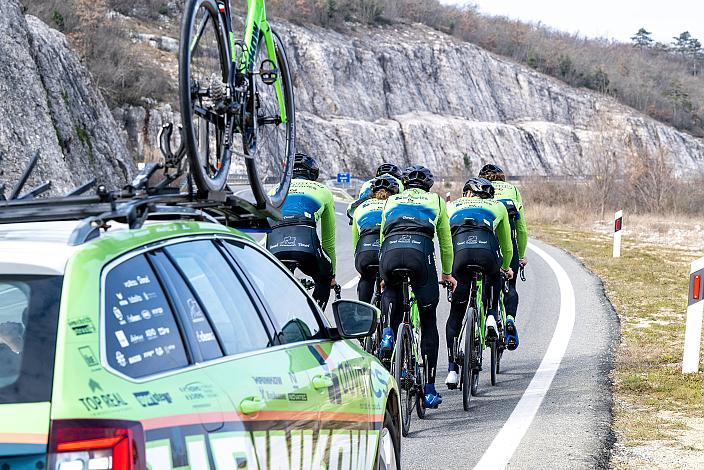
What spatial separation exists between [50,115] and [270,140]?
16688 millimetres

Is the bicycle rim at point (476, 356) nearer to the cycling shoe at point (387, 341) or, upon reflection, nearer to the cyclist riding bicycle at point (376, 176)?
the cycling shoe at point (387, 341)

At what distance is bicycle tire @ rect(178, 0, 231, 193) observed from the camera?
493 cm

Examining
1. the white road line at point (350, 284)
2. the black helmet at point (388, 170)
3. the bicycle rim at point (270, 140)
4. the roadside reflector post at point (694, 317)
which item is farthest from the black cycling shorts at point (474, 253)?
the white road line at point (350, 284)

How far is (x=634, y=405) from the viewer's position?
868 centimetres

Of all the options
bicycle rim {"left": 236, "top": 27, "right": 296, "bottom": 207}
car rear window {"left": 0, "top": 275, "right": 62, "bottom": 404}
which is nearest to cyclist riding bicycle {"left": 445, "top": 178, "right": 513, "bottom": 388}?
bicycle rim {"left": 236, "top": 27, "right": 296, "bottom": 207}

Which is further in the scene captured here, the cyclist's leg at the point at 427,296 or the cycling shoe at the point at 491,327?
the cycling shoe at the point at 491,327

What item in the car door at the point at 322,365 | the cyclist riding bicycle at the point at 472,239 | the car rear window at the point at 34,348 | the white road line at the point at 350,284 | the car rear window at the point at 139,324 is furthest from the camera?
the white road line at the point at 350,284

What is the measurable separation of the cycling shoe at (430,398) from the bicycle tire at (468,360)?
0.33 m

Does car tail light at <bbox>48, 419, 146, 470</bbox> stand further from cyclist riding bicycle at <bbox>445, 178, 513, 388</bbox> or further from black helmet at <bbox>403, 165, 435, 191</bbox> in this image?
cyclist riding bicycle at <bbox>445, 178, 513, 388</bbox>

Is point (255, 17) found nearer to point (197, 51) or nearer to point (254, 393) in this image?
point (197, 51)

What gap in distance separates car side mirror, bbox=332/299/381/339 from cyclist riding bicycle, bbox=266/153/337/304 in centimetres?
422

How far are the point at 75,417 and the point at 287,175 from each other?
14.1 ft

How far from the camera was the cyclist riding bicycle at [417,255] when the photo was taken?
324 inches

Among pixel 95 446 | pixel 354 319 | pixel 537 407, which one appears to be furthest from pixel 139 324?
pixel 537 407
